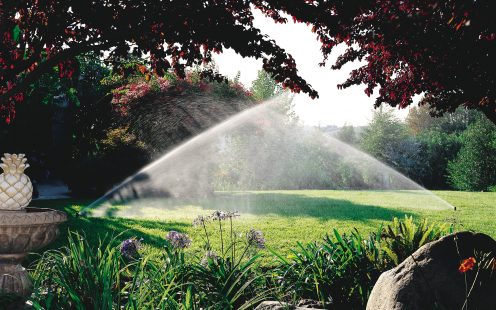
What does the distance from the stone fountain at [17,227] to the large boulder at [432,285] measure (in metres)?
2.84

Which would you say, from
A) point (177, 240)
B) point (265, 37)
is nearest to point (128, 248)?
point (177, 240)

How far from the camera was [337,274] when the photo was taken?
4145 mm

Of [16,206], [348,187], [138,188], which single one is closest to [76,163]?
[138,188]

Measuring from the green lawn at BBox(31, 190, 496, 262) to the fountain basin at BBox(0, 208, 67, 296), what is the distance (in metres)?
2.58

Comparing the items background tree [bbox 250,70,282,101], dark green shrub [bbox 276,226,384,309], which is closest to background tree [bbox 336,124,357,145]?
background tree [bbox 250,70,282,101]

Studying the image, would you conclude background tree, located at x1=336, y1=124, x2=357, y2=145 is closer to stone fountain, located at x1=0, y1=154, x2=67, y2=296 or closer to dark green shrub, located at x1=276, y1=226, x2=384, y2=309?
dark green shrub, located at x1=276, y1=226, x2=384, y2=309

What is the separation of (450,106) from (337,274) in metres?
3.54

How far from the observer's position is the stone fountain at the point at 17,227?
13.1 ft

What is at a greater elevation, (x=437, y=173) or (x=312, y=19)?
(x=312, y=19)

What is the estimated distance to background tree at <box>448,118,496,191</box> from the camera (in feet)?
71.8

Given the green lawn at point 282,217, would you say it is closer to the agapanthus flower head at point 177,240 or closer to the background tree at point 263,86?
the agapanthus flower head at point 177,240

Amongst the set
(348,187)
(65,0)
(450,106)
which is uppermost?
(65,0)

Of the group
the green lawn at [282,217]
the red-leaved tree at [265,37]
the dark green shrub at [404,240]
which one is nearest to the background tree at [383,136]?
the green lawn at [282,217]

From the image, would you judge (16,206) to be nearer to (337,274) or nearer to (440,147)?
(337,274)
